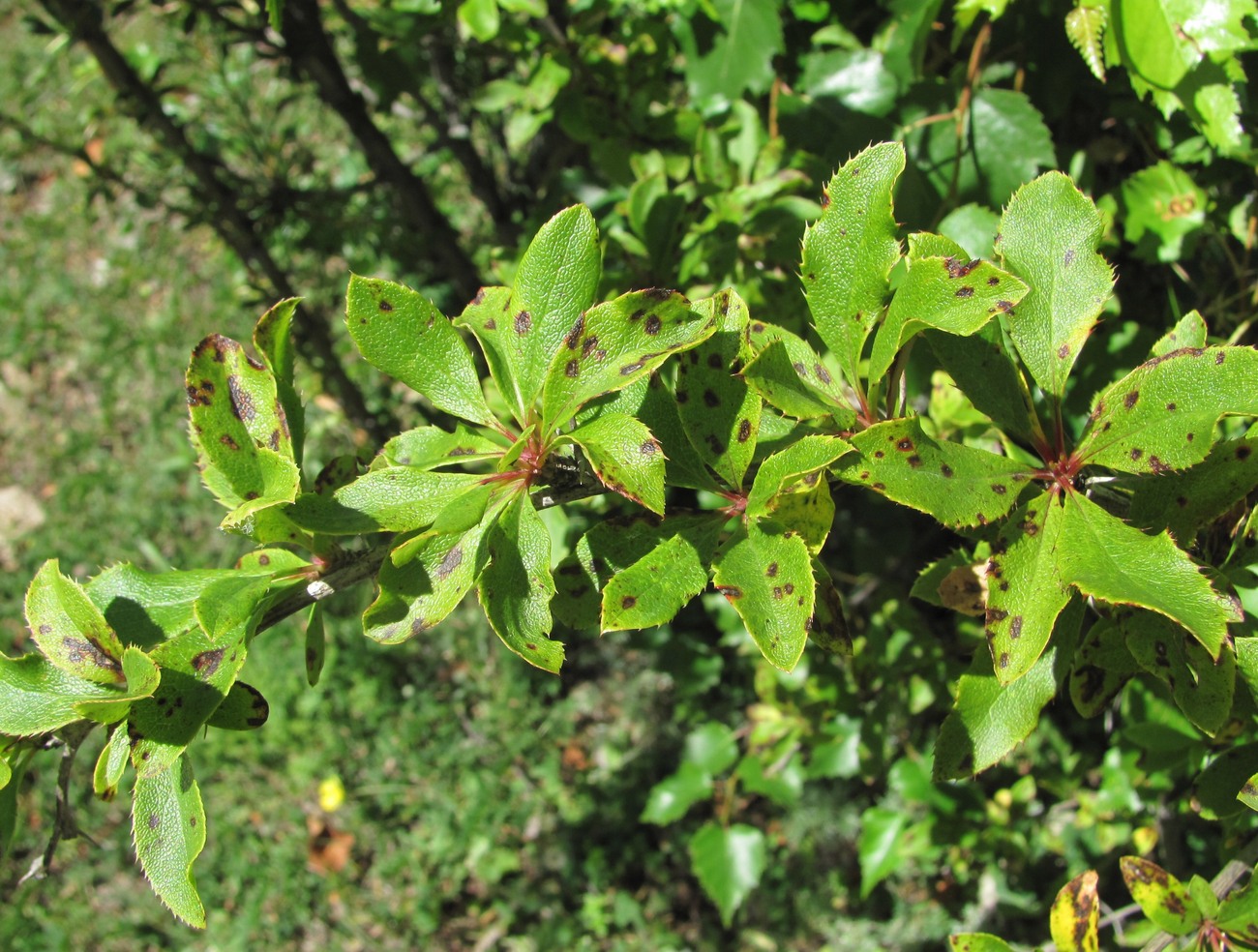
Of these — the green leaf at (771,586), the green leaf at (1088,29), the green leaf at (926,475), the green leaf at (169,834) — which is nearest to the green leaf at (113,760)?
the green leaf at (169,834)

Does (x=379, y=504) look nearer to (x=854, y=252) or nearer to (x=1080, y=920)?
(x=854, y=252)

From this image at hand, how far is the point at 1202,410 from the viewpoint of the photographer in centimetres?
88

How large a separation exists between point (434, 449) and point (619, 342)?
0.26 m

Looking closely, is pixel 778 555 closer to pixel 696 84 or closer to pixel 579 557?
pixel 579 557

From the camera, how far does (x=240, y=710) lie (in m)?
1.00

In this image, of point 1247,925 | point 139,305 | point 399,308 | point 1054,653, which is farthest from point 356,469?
point 139,305

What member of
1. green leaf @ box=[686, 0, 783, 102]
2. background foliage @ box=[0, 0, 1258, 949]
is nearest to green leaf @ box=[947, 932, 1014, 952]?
background foliage @ box=[0, 0, 1258, 949]

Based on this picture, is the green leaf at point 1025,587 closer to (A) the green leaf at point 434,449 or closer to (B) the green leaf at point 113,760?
(A) the green leaf at point 434,449

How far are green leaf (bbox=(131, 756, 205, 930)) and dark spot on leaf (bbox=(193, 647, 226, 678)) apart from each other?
3.9 inches

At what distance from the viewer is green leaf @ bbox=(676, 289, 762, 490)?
0.94 m

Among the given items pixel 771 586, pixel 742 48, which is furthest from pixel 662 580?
pixel 742 48

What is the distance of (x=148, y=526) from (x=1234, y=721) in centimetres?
385

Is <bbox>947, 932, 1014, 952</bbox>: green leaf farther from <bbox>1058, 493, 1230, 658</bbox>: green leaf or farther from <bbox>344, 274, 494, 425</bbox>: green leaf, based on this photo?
<bbox>344, 274, 494, 425</bbox>: green leaf

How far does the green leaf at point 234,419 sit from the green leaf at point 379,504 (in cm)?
9
